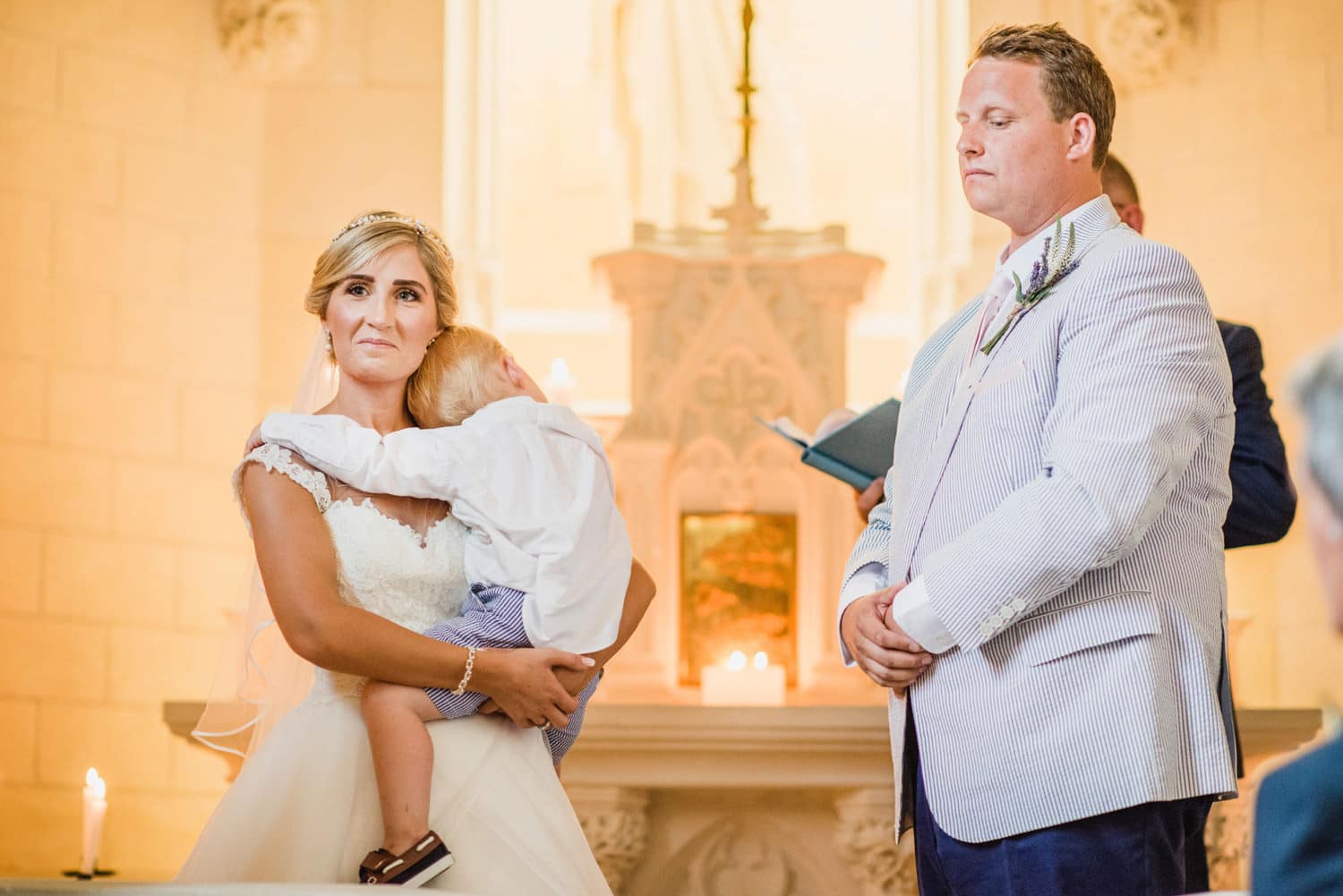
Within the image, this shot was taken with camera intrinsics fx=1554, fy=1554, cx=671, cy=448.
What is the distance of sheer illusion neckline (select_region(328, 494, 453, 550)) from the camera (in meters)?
2.21

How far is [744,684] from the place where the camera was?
3643 millimetres

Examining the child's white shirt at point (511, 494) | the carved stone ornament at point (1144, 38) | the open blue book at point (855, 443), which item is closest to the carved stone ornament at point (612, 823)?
the open blue book at point (855, 443)

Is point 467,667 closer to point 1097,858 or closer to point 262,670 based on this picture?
point 262,670

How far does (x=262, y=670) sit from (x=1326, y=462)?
1951 mm

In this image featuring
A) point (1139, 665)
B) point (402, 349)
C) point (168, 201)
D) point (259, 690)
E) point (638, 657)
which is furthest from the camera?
point (168, 201)

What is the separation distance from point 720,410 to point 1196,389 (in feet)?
7.36

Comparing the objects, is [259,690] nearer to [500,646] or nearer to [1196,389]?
[500,646]

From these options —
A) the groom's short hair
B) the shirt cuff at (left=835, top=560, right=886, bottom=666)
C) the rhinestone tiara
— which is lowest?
the shirt cuff at (left=835, top=560, right=886, bottom=666)

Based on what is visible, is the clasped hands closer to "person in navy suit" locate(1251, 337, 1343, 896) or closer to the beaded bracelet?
the beaded bracelet

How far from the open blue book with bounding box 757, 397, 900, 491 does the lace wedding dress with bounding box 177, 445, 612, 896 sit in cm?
69

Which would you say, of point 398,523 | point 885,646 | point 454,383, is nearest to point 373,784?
point 398,523

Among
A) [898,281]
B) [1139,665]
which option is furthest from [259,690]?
[898,281]

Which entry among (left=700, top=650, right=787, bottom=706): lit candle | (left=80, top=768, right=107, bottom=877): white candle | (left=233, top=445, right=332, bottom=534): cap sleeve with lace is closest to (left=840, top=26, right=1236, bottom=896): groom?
(left=233, top=445, right=332, bottom=534): cap sleeve with lace

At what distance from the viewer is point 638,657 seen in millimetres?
3898
